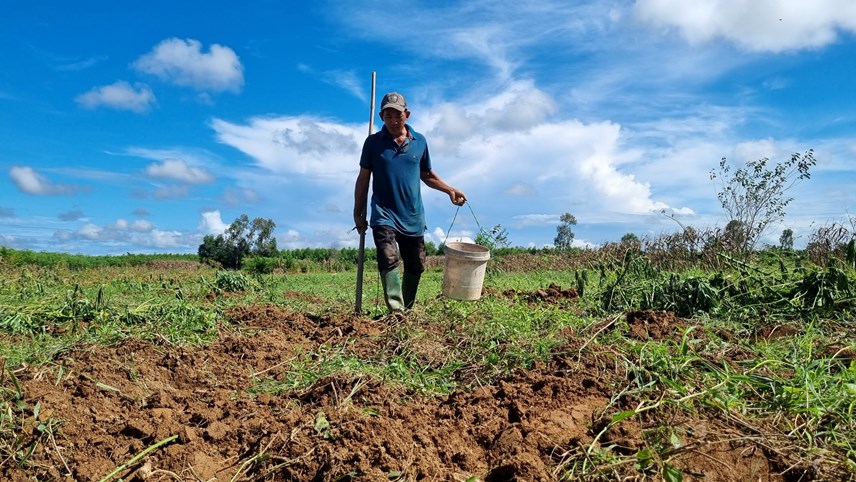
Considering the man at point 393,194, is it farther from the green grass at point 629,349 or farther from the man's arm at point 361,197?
the green grass at point 629,349

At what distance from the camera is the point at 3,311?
17.1ft

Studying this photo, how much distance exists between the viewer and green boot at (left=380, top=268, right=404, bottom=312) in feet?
17.7

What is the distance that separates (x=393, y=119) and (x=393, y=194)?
2.10ft

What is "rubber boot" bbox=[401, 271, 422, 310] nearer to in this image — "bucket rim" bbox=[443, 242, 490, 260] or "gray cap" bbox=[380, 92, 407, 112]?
"bucket rim" bbox=[443, 242, 490, 260]

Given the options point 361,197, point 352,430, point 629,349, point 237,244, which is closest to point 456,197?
point 361,197

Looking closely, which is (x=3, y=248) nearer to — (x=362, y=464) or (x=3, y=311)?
(x=3, y=311)

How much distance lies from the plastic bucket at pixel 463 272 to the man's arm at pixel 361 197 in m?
0.82

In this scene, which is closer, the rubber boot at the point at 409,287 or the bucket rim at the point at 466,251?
the bucket rim at the point at 466,251

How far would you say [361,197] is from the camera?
222 inches

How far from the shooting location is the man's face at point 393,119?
5348 millimetres

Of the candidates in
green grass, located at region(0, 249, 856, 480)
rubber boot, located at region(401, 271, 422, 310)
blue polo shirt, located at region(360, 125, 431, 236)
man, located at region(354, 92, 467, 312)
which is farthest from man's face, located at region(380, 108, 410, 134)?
green grass, located at region(0, 249, 856, 480)

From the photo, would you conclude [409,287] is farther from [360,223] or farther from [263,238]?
[263,238]

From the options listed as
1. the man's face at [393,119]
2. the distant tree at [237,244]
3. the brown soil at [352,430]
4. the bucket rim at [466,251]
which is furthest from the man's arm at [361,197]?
the distant tree at [237,244]

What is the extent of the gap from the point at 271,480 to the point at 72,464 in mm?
937
